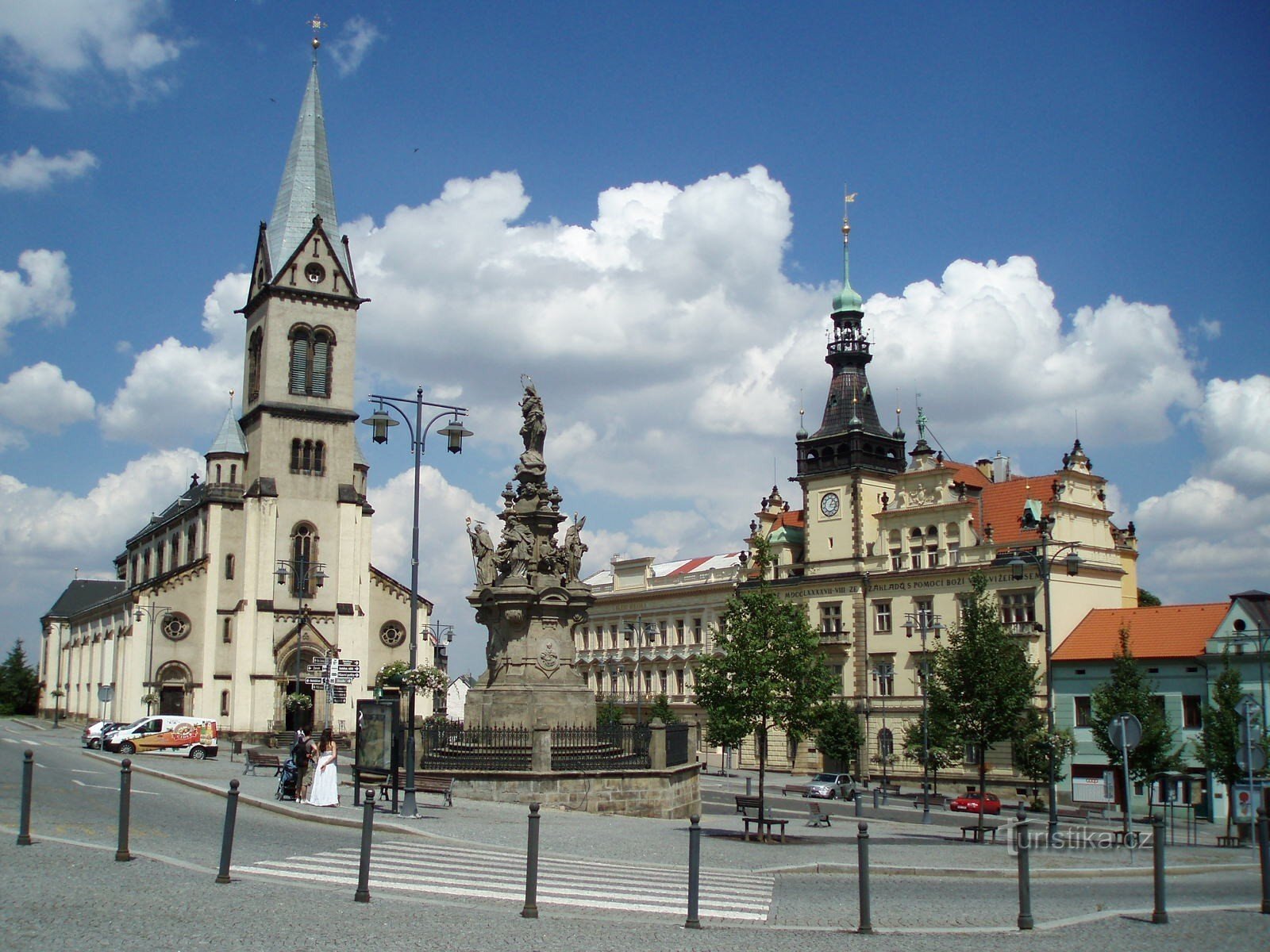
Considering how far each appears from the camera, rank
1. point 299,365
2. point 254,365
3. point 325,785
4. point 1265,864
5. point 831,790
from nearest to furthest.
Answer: point 1265,864 < point 325,785 < point 831,790 < point 299,365 < point 254,365

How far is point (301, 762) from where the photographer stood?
24.0m

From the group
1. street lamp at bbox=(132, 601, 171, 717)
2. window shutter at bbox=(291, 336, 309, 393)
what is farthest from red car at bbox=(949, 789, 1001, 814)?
window shutter at bbox=(291, 336, 309, 393)

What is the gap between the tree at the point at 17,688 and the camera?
111312 millimetres

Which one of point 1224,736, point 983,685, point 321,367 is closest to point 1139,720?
point 1224,736

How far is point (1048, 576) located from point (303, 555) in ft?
148

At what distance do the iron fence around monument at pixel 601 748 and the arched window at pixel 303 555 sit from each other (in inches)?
1642

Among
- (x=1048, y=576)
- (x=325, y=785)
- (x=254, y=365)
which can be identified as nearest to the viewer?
(x=325, y=785)

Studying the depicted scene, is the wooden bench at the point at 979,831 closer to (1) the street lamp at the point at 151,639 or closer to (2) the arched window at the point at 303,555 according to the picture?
(2) the arched window at the point at 303,555

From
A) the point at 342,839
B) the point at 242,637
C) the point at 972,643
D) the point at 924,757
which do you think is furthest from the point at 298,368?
the point at 342,839

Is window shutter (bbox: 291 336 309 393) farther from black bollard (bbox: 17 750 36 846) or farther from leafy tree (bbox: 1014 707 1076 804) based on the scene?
black bollard (bbox: 17 750 36 846)

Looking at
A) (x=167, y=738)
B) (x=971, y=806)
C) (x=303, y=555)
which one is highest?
(x=303, y=555)

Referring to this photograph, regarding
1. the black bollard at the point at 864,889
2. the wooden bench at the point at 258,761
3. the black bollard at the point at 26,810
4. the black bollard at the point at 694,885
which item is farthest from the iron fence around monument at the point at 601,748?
the black bollard at the point at 864,889

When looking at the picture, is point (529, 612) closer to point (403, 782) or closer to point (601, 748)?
point (601, 748)

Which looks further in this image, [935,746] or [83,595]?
[83,595]
